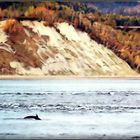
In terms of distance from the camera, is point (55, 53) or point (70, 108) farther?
point (55, 53)

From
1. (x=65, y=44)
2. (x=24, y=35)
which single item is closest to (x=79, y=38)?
(x=65, y=44)

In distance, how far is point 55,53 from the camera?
505 cm

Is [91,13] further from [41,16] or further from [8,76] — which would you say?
[8,76]

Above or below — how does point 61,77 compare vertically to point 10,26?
below

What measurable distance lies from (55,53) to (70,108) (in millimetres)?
548

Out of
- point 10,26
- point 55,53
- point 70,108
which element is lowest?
point 70,108

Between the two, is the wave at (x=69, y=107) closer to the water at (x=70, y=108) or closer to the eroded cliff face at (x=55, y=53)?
the water at (x=70, y=108)

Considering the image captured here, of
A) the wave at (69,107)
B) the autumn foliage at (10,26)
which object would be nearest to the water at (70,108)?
the wave at (69,107)

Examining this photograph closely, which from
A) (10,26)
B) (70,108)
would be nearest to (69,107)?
(70,108)

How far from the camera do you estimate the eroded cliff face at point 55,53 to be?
5.02 meters

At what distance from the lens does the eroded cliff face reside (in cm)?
502

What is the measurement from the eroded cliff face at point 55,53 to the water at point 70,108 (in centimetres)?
11

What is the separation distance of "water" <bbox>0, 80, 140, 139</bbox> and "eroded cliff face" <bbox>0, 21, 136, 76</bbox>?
11 centimetres

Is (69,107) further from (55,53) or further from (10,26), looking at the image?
(10,26)
